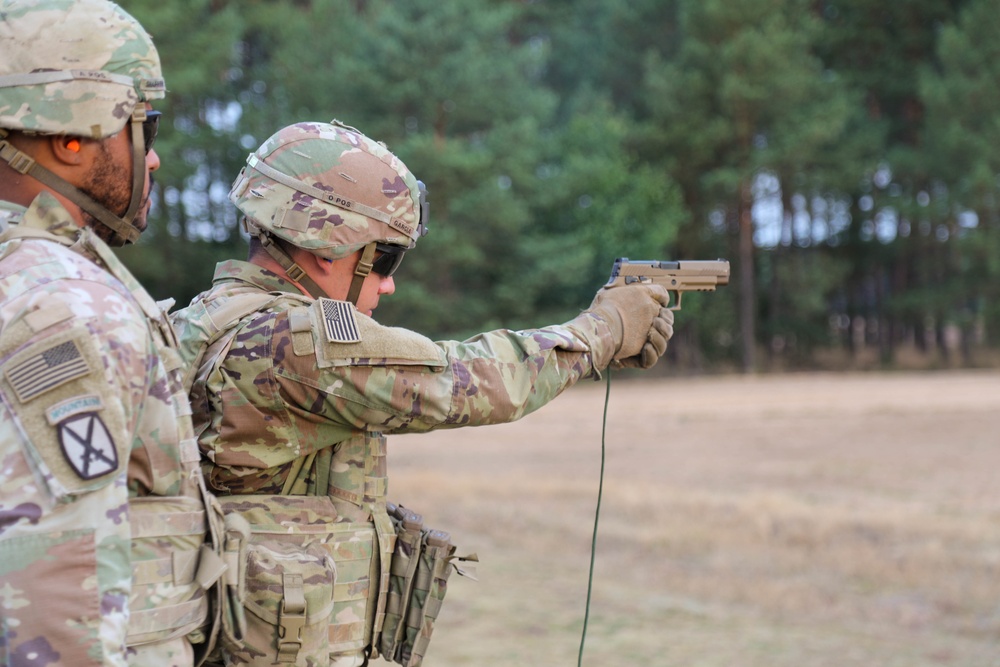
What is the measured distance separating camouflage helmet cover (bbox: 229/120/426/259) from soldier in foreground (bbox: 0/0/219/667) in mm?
490

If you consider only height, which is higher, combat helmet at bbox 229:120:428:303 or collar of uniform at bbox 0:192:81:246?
combat helmet at bbox 229:120:428:303

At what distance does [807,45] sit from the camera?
33312 millimetres

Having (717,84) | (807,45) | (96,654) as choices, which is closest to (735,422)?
(96,654)

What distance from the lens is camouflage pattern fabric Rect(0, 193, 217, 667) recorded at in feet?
5.35

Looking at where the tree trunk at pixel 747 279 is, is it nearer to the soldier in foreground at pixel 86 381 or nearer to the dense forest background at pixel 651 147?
the dense forest background at pixel 651 147

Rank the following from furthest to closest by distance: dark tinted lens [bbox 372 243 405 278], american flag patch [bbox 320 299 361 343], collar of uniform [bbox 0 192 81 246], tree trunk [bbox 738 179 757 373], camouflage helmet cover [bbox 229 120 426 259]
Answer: tree trunk [bbox 738 179 757 373] < dark tinted lens [bbox 372 243 405 278] < camouflage helmet cover [bbox 229 120 426 259] < american flag patch [bbox 320 299 361 343] < collar of uniform [bbox 0 192 81 246]

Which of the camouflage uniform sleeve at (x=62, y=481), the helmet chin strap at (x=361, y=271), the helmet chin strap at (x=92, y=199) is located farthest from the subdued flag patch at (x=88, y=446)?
the helmet chin strap at (x=361, y=271)

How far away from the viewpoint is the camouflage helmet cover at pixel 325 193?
2.58 meters

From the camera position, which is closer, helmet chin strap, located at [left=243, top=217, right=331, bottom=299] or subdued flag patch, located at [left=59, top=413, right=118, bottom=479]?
subdued flag patch, located at [left=59, top=413, right=118, bottom=479]

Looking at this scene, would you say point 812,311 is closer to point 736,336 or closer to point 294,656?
point 736,336

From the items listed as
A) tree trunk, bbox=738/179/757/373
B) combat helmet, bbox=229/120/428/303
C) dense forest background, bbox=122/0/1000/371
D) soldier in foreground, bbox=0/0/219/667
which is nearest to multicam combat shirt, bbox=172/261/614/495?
combat helmet, bbox=229/120/428/303

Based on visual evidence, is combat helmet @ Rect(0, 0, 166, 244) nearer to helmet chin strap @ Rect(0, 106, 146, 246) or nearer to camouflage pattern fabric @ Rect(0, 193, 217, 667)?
helmet chin strap @ Rect(0, 106, 146, 246)

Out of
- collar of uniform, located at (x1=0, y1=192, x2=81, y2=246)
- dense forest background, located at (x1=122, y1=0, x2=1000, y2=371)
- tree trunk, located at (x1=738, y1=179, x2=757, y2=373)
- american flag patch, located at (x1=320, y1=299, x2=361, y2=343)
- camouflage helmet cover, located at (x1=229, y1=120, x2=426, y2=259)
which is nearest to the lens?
collar of uniform, located at (x1=0, y1=192, x2=81, y2=246)

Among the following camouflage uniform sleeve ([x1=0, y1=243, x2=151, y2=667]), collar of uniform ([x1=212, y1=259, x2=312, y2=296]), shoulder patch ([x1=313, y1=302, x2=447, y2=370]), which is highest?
collar of uniform ([x1=212, y1=259, x2=312, y2=296])
